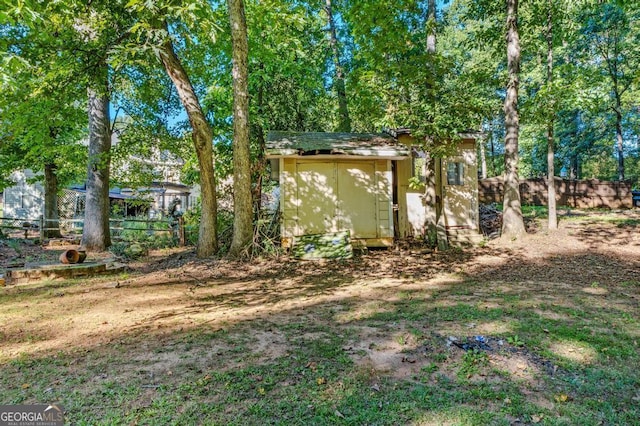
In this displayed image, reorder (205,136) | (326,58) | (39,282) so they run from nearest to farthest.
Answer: (39,282), (205,136), (326,58)

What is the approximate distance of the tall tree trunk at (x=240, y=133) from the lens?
829 centimetres

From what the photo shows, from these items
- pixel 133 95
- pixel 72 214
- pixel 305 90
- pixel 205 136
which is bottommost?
pixel 72 214

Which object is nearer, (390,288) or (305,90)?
(390,288)

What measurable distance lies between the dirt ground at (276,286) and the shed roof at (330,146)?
107 inches

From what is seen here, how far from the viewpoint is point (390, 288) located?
6.11m

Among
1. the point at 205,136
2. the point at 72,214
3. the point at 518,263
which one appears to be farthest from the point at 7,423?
the point at 72,214

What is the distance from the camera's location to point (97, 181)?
10.4 metres

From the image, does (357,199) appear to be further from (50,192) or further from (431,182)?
(50,192)

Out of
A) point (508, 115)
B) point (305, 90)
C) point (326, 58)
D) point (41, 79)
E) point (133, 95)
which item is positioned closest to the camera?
point (41, 79)

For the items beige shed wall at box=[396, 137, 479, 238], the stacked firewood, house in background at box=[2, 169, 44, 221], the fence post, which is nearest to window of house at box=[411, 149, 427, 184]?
beige shed wall at box=[396, 137, 479, 238]

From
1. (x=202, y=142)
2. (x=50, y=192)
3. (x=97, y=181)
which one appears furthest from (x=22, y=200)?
(x=202, y=142)

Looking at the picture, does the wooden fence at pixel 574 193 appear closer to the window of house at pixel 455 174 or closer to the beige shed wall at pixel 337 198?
the window of house at pixel 455 174

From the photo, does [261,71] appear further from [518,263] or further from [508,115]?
[518,263]

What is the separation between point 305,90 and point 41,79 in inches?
345
